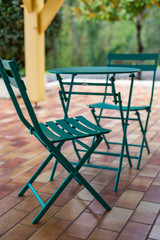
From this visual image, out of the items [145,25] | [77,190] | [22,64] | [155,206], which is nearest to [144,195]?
[155,206]

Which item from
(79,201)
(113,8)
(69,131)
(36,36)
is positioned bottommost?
(79,201)

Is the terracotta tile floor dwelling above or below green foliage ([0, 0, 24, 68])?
below

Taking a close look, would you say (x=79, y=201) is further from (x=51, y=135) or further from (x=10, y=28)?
(x=10, y=28)

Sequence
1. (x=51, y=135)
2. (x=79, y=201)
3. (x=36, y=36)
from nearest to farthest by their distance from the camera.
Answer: (x=51, y=135) < (x=79, y=201) < (x=36, y=36)

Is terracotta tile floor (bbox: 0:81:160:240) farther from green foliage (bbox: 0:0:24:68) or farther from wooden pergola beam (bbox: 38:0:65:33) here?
green foliage (bbox: 0:0:24:68)

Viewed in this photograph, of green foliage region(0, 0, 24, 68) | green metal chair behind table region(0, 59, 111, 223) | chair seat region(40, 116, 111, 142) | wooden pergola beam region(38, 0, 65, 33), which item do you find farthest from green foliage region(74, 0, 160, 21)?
green metal chair behind table region(0, 59, 111, 223)

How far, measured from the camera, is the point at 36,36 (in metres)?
5.48

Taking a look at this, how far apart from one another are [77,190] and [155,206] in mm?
569

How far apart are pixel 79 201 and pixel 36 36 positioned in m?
3.73

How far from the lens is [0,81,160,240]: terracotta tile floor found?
1954mm

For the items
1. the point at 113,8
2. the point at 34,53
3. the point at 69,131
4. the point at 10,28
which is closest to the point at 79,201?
the point at 69,131

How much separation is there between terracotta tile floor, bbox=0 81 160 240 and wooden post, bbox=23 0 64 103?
6.63 feet

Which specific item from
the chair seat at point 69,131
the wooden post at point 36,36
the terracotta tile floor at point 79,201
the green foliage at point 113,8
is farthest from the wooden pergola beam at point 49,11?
the green foliage at point 113,8

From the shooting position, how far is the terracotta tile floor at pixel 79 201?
1954 millimetres
